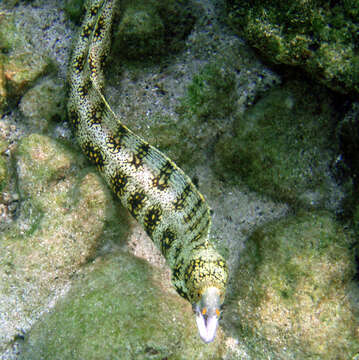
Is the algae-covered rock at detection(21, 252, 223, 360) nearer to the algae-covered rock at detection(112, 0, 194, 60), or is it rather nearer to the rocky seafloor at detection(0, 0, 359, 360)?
the rocky seafloor at detection(0, 0, 359, 360)

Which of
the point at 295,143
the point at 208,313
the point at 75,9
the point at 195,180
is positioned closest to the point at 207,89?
the point at 195,180

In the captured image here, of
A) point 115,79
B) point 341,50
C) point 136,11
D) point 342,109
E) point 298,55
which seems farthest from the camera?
point 115,79

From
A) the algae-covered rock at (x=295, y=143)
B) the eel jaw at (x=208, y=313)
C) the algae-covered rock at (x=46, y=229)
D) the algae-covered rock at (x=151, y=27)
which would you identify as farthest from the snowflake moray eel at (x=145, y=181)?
the algae-covered rock at (x=295, y=143)

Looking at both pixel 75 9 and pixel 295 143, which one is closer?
pixel 295 143

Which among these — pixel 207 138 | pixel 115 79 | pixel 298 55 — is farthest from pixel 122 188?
pixel 298 55

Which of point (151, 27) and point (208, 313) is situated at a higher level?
point (151, 27)

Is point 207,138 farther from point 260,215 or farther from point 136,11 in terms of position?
point 136,11

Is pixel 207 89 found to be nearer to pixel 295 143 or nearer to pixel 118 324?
pixel 295 143
